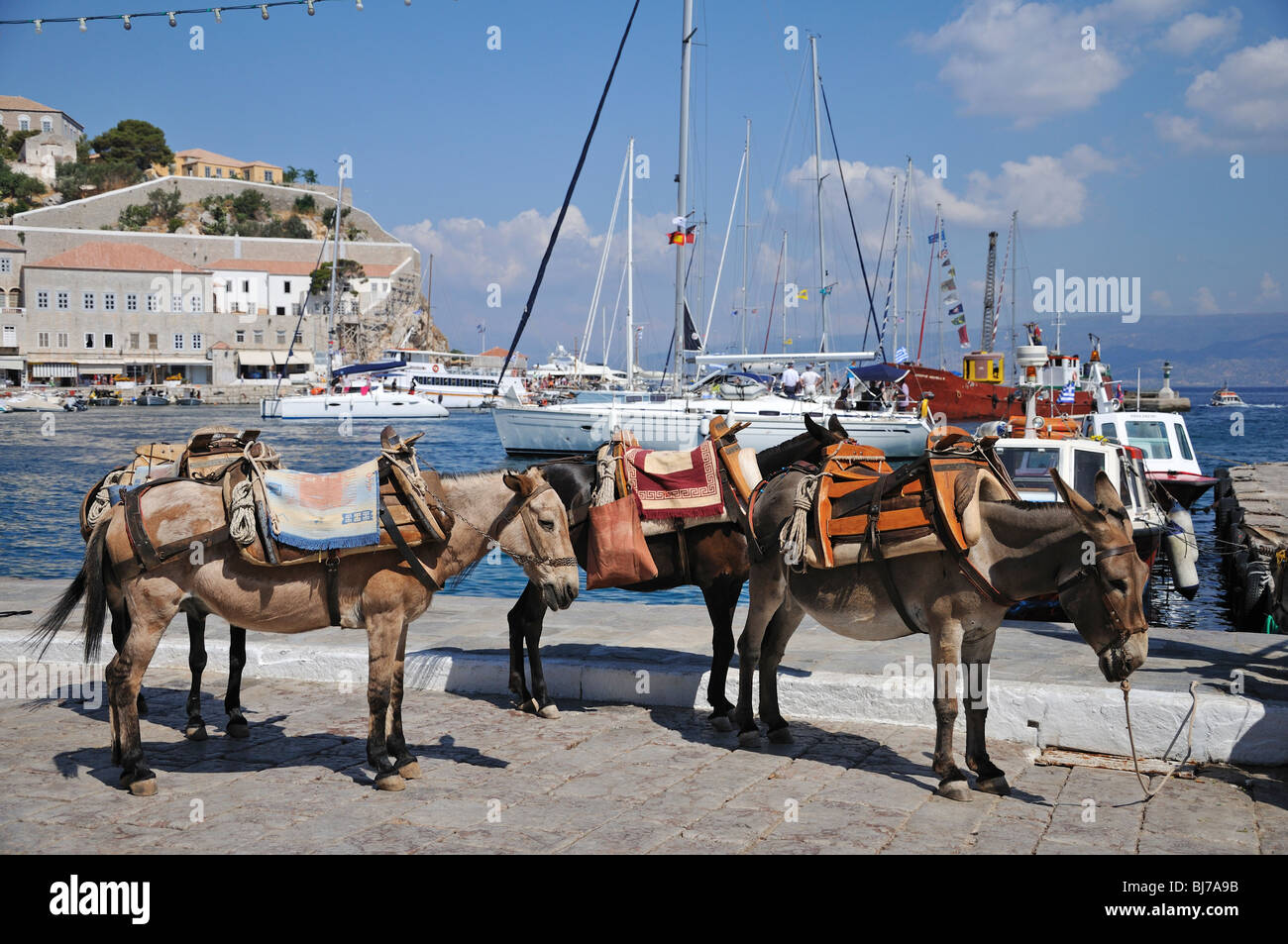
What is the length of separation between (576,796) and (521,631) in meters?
2.35

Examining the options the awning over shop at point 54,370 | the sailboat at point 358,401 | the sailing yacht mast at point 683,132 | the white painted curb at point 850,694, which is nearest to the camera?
the white painted curb at point 850,694

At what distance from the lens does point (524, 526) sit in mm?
6168

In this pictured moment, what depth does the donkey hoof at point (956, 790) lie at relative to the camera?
18.9ft

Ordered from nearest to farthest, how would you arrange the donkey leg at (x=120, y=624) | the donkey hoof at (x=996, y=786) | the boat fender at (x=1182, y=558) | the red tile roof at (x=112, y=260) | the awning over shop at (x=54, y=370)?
the donkey hoof at (x=996, y=786)
the donkey leg at (x=120, y=624)
the boat fender at (x=1182, y=558)
the awning over shop at (x=54, y=370)
the red tile roof at (x=112, y=260)

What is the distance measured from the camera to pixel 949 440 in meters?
6.39

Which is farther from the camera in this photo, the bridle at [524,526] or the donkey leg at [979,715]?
the bridle at [524,526]

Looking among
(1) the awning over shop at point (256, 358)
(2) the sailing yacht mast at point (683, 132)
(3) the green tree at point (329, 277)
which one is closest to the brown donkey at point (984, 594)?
(2) the sailing yacht mast at point (683, 132)

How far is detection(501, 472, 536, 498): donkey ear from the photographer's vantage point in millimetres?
6016

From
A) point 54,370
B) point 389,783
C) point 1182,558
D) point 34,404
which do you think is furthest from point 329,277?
point 389,783

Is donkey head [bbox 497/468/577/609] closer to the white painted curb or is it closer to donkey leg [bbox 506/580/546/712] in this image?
donkey leg [bbox 506/580/546/712]

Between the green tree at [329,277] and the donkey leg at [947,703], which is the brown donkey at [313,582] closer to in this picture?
the donkey leg at [947,703]
